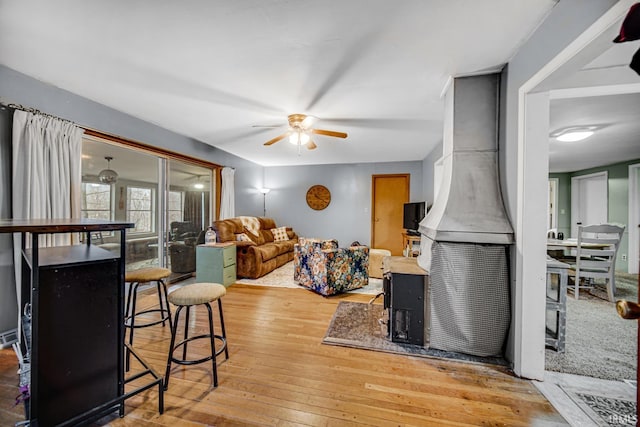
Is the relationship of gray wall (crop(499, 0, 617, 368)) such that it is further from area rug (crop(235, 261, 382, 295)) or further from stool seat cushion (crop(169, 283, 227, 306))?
stool seat cushion (crop(169, 283, 227, 306))

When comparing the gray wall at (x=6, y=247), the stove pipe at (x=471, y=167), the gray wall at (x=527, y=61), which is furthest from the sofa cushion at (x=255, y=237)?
the gray wall at (x=527, y=61)

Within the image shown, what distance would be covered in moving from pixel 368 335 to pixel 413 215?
9.97 feet

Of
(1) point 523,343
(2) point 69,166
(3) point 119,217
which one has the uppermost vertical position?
(2) point 69,166

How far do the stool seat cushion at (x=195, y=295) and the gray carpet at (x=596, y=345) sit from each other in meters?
2.59

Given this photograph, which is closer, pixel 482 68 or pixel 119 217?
pixel 482 68

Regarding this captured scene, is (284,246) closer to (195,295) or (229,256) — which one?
(229,256)

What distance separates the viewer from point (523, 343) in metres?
1.77

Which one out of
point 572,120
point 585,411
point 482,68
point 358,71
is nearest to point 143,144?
point 358,71

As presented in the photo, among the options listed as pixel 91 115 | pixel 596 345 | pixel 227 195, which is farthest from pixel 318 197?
pixel 596 345

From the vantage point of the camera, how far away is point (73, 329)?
1.28 metres

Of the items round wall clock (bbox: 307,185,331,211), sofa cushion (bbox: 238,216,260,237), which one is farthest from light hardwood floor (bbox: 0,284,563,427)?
round wall clock (bbox: 307,185,331,211)

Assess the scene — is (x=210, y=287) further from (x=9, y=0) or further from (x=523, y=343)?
(x=523, y=343)

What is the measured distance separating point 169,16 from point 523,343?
3245 mm

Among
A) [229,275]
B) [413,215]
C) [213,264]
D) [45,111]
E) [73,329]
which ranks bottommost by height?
[229,275]
